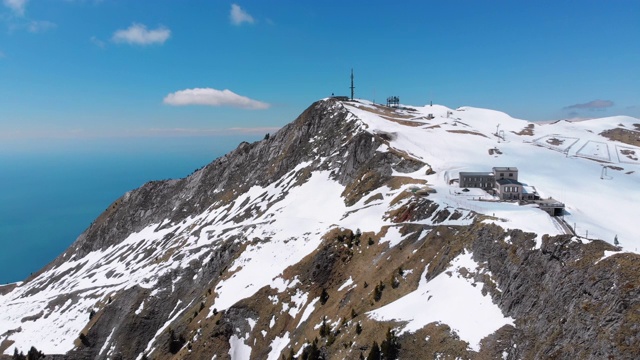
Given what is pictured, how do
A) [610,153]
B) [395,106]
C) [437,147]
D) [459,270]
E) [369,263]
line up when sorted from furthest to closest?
[395,106] → [610,153] → [437,147] → [369,263] → [459,270]

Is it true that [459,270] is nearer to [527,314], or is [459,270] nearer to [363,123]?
[527,314]

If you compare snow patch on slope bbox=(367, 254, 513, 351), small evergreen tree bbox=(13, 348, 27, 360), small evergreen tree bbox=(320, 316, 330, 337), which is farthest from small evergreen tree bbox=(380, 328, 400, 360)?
small evergreen tree bbox=(13, 348, 27, 360)

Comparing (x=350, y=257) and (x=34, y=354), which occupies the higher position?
(x=350, y=257)

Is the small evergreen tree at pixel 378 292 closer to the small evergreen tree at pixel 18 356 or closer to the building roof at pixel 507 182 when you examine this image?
the building roof at pixel 507 182

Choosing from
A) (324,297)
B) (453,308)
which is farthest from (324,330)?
(453,308)

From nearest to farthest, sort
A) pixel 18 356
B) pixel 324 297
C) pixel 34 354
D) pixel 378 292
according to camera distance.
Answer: pixel 378 292 → pixel 324 297 → pixel 34 354 → pixel 18 356

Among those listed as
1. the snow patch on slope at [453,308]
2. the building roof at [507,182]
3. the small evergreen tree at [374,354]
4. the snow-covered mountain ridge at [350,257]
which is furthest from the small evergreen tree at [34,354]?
the building roof at [507,182]

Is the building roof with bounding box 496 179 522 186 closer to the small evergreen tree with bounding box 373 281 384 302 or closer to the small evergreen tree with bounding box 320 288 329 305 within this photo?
the small evergreen tree with bounding box 373 281 384 302

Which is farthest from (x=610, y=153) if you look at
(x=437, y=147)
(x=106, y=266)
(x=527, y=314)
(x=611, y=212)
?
(x=106, y=266)

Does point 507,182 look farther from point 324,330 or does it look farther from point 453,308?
point 324,330
